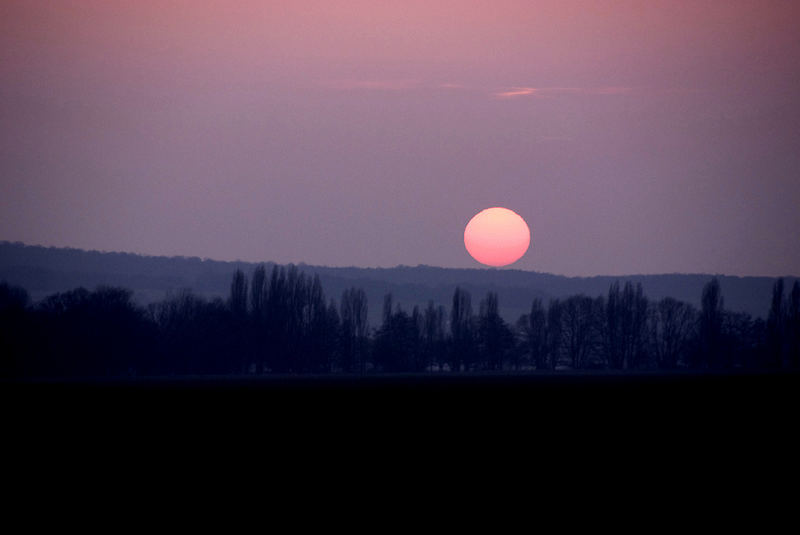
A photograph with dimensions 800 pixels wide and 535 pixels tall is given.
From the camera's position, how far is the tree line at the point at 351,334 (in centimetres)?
7838

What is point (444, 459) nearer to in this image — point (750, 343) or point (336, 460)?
point (336, 460)

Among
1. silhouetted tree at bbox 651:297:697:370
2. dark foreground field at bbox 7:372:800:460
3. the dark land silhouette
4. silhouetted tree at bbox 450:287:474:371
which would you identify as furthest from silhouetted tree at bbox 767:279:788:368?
dark foreground field at bbox 7:372:800:460

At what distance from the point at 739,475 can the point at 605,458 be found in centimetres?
312

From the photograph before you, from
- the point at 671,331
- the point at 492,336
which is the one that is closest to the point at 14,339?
the point at 492,336

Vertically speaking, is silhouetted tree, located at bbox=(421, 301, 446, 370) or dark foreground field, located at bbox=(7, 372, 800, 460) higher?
silhouetted tree, located at bbox=(421, 301, 446, 370)

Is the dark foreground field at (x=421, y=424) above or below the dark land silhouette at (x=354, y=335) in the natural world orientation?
below

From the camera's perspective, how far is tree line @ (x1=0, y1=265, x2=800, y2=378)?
257 ft

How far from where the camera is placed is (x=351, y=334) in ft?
304

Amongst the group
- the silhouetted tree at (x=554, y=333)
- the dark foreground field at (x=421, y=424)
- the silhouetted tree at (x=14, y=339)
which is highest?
the silhouetted tree at (x=554, y=333)

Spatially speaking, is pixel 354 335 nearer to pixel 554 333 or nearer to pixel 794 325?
pixel 554 333

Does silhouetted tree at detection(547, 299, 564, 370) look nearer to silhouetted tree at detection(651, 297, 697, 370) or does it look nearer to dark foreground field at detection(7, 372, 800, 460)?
silhouetted tree at detection(651, 297, 697, 370)

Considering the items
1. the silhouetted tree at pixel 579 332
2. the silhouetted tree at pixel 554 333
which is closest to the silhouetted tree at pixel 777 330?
the silhouetted tree at pixel 579 332

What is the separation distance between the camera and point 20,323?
76.2 meters

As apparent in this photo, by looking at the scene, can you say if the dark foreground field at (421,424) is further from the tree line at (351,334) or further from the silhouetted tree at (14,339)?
the tree line at (351,334)
